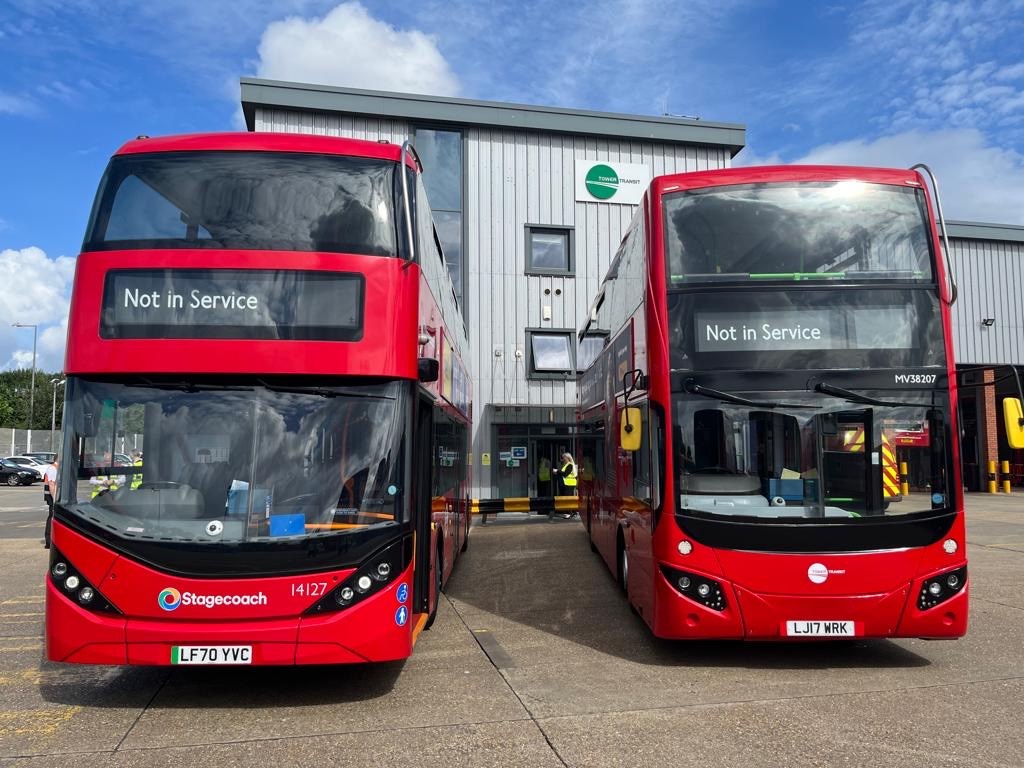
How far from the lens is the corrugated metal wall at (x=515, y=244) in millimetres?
22172

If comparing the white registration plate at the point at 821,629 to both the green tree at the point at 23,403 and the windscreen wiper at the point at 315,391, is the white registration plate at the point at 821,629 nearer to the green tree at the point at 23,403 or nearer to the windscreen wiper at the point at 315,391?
the windscreen wiper at the point at 315,391

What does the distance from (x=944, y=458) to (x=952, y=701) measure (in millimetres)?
1761

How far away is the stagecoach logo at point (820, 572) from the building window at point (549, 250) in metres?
17.5

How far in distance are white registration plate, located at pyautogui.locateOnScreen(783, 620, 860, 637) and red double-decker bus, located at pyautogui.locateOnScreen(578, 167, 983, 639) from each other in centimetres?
1

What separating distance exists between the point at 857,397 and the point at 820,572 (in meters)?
1.36

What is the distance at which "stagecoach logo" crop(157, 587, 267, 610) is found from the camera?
4930 mm

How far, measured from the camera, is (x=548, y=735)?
459 centimetres

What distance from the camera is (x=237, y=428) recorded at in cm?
520

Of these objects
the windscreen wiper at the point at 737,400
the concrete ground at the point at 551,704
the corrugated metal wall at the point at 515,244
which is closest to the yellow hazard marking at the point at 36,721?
the concrete ground at the point at 551,704

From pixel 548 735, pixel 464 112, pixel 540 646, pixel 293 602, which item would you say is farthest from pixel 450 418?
pixel 464 112

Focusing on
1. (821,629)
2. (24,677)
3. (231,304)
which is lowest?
(24,677)

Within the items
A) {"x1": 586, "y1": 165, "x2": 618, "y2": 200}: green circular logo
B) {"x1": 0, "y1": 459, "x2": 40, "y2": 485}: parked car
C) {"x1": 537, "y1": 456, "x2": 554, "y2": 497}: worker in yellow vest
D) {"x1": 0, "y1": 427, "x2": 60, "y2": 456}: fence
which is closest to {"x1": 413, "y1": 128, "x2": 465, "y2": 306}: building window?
{"x1": 586, "y1": 165, "x2": 618, "y2": 200}: green circular logo

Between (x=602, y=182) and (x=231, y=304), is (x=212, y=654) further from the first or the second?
(x=602, y=182)

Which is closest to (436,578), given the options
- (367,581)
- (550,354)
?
(367,581)
